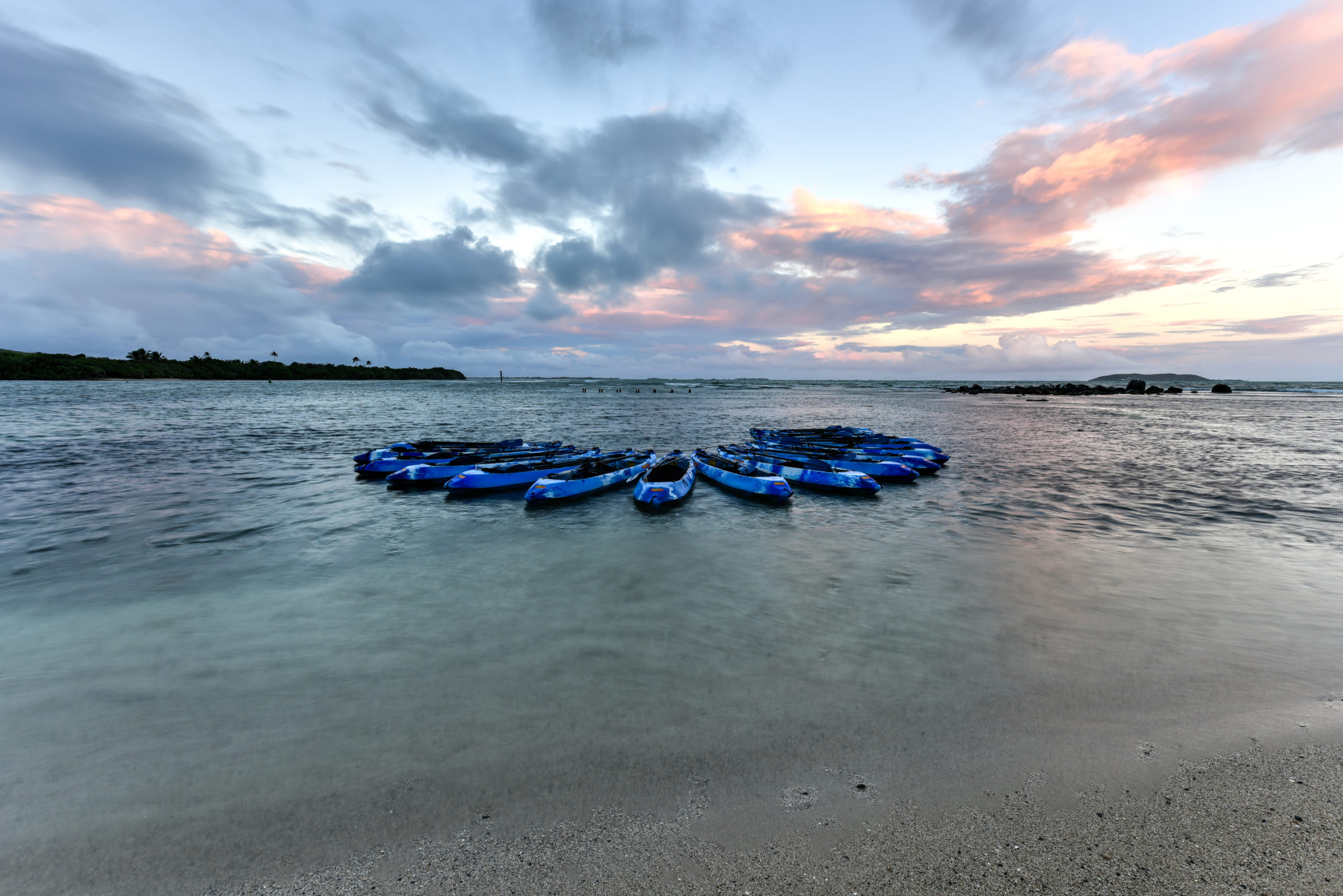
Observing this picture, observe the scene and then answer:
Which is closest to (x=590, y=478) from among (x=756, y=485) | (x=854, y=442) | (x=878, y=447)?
(x=756, y=485)

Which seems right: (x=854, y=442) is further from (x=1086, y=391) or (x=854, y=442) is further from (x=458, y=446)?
(x=1086, y=391)

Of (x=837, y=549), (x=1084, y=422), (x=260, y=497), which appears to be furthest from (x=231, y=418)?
(x=1084, y=422)

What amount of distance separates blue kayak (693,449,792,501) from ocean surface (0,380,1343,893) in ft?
2.54

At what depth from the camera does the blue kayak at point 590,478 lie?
16.2 meters

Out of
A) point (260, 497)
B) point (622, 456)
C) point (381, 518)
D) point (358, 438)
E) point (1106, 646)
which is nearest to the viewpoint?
point (1106, 646)

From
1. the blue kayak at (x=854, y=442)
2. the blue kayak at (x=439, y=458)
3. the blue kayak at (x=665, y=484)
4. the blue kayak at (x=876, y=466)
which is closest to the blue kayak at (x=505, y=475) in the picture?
the blue kayak at (x=439, y=458)

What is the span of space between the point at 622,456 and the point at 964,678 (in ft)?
52.1

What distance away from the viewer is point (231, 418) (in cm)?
4278

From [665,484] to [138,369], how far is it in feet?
635

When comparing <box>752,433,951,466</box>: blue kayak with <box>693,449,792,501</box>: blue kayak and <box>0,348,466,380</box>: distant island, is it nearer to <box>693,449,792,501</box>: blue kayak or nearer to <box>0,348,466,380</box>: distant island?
<box>693,449,792,501</box>: blue kayak

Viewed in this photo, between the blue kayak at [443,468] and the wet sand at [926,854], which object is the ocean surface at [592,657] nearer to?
the wet sand at [926,854]

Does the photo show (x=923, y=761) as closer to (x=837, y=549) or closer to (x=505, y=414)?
(x=837, y=549)

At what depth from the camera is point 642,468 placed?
66.6 ft

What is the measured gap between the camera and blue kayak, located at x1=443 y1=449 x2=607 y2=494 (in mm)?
17453
